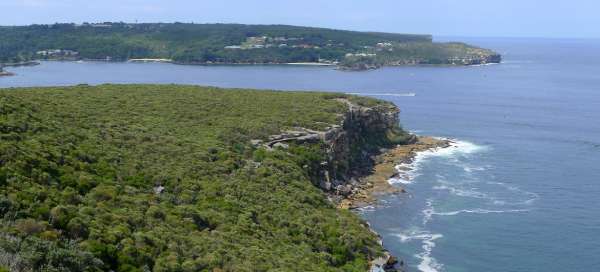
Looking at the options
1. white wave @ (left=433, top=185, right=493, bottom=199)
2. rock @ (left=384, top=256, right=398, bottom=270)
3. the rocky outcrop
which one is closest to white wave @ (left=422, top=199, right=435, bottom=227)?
white wave @ (left=433, top=185, right=493, bottom=199)

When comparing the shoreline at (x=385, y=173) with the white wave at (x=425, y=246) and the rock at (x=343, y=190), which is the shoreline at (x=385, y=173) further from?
the white wave at (x=425, y=246)

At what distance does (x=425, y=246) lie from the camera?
49.4 m

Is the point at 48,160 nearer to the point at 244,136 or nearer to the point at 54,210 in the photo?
the point at 54,210

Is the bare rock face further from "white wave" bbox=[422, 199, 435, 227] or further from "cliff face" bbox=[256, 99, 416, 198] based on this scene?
"white wave" bbox=[422, 199, 435, 227]

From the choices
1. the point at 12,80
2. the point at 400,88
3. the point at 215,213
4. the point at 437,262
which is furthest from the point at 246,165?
the point at 12,80

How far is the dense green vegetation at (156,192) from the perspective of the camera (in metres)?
29.2

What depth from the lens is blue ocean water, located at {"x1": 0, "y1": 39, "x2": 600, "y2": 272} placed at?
48.5 m

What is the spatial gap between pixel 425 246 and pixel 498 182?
2162 centimetres

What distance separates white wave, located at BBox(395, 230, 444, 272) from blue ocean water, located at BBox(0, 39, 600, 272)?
8 centimetres

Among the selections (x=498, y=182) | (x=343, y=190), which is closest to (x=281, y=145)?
(x=343, y=190)

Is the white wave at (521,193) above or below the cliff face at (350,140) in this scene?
below

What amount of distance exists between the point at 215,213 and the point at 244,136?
21419 mm

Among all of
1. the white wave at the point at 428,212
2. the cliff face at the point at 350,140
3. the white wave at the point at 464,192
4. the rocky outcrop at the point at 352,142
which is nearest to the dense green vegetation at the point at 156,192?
the rocky outcrop at the point at 352,142

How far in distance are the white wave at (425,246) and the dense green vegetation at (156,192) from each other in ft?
11.4
